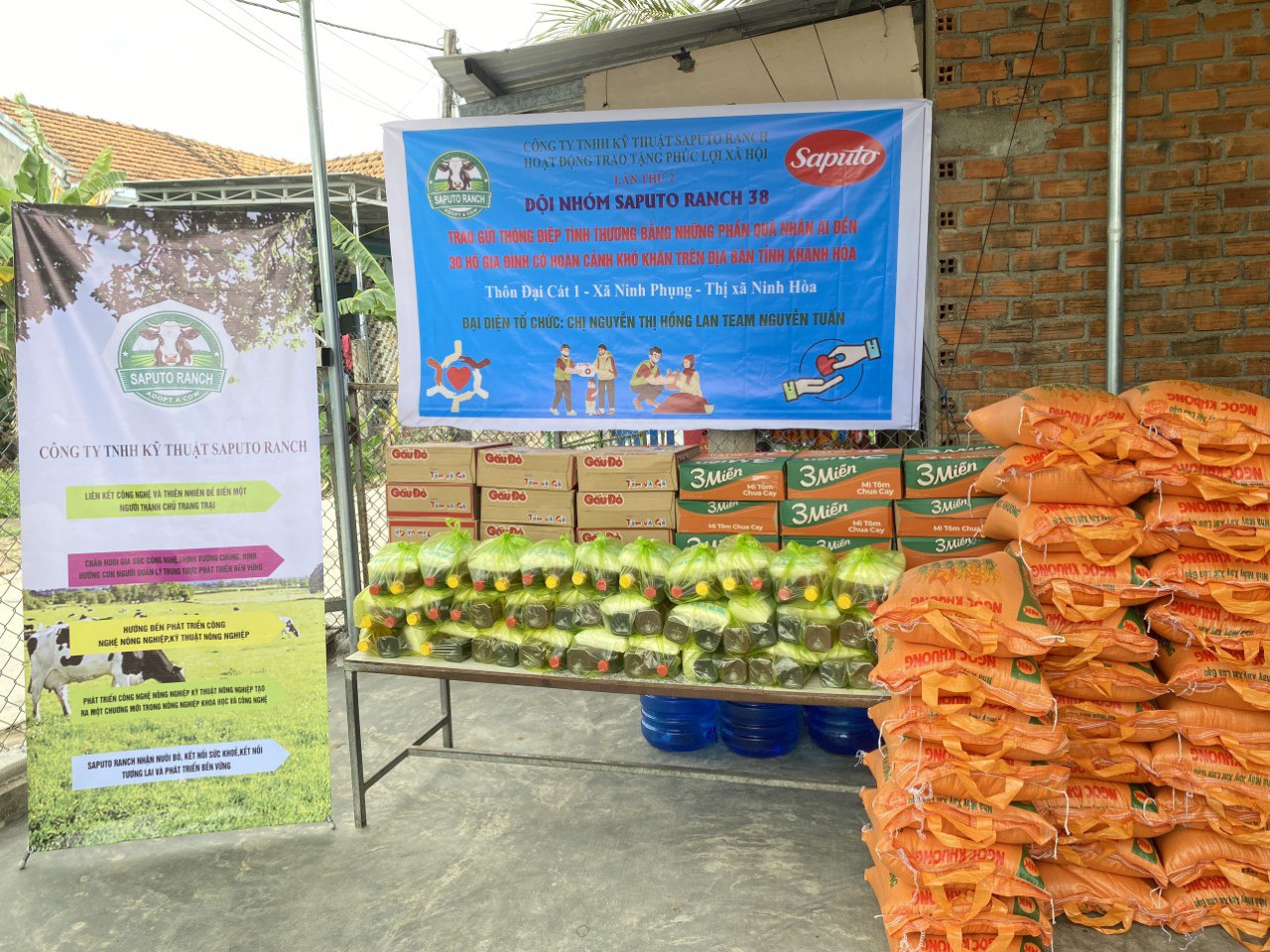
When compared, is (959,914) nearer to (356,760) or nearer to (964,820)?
(964,820)

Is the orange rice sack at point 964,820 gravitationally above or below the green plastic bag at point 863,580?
below

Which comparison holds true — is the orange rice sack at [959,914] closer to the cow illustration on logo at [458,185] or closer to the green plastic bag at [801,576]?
the green plastic bag at [801,576]

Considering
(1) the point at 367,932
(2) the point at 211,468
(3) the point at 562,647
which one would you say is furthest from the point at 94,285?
(1) the point at 367,932

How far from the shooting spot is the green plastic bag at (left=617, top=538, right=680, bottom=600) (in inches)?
114

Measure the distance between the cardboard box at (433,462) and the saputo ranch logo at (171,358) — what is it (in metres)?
0.86

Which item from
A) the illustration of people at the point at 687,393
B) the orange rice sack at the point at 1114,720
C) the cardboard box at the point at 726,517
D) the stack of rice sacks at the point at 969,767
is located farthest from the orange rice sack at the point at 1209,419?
the illustration of people at the point at 687,393

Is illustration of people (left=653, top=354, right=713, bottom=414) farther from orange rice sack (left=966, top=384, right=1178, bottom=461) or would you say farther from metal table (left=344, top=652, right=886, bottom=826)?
orange rice sack (left=966, top=384, right=1178, bottom=461)

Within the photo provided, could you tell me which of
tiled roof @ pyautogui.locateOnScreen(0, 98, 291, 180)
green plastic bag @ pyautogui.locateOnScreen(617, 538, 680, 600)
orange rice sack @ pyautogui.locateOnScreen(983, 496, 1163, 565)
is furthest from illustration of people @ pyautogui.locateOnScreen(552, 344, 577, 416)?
tiled roof @ pyautogui.locateOnScreen(0, 98, 291, 180)

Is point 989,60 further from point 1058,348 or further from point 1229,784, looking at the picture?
point 1229,784

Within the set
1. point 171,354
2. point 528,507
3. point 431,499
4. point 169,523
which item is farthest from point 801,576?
point 171,354

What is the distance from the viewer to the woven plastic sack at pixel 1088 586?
2355 mm

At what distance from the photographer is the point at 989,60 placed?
3633 millimetres

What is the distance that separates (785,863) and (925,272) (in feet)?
8.21

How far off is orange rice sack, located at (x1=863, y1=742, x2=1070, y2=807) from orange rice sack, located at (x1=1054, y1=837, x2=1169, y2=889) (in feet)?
1.21
